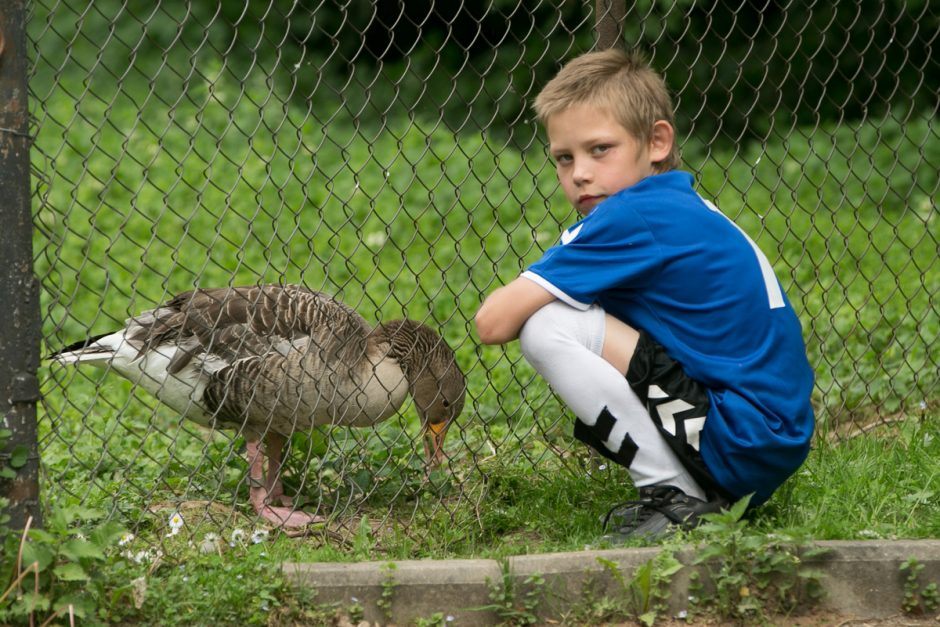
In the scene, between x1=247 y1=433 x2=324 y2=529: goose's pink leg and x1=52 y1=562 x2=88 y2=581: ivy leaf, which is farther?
x1=247 y1=433 x2=324 y2=529: goose's pink leg

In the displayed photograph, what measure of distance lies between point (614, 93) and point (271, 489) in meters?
1.87

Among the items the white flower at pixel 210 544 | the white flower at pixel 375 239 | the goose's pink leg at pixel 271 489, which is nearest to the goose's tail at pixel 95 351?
Result: the goose's pink leg at pixel 271 489

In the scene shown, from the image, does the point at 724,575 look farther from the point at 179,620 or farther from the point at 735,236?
the point at 179,620

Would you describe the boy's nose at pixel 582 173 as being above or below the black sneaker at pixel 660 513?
above

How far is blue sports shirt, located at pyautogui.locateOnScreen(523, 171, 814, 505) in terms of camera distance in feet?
11.4

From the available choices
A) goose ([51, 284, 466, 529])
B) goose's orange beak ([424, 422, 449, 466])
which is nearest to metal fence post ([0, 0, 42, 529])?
goose ([51, 284, 466, 529])

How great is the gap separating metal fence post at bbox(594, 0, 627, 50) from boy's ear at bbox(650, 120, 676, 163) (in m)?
0.61

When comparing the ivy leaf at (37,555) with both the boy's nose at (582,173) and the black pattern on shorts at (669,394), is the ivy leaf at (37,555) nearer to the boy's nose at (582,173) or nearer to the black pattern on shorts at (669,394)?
the black pattern on shorts at (669,394)

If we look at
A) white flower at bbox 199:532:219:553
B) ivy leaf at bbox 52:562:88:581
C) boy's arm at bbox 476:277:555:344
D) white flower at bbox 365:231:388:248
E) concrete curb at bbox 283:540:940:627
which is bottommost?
concrete curb at bbox 283:540:940:627

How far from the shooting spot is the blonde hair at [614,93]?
3645 millimetres

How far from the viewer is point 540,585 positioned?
3338 mm

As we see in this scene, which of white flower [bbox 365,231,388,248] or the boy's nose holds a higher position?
white flower [bbox 365,231,388,248]

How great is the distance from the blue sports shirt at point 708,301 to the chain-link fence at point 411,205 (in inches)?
25.0

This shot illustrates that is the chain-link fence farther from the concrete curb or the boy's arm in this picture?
the concrete curb
